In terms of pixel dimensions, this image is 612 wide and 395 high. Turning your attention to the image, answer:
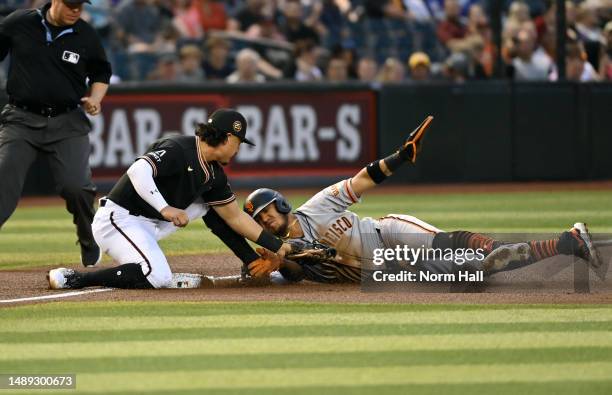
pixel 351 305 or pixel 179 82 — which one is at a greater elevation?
pixel 179 82

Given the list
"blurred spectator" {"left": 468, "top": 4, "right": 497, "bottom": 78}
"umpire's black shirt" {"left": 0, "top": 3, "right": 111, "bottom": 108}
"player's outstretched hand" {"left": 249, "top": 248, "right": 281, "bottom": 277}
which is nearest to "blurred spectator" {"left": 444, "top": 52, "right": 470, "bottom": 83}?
"blurred spectator" {"left": 468, "top": 4, "right": 497, "bottom": 78}

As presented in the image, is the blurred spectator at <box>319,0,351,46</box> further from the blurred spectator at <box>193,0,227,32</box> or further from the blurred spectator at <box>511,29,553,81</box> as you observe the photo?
the blurred spectator at <box>511,29,553,81</box>

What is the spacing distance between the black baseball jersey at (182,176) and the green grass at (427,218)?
2.30 m

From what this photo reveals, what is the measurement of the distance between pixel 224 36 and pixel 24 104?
947cm

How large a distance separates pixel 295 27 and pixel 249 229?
11.2 m

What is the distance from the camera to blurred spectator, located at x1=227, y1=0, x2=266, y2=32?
19.8 meters

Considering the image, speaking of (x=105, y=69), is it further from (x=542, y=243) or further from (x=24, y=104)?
(x=542, y=243)

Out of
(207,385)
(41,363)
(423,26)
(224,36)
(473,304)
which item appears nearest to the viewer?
(207,385)

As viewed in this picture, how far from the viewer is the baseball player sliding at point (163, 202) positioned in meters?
8.45

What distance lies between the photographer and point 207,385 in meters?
5.66

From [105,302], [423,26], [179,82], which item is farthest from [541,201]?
[105,302]

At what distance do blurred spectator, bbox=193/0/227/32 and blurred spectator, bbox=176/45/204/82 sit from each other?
1846mm

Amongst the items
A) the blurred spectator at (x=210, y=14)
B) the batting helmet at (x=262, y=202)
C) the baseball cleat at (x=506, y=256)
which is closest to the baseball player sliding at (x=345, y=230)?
the batting helmet at (x=262, y=202)

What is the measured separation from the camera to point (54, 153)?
991 cm
